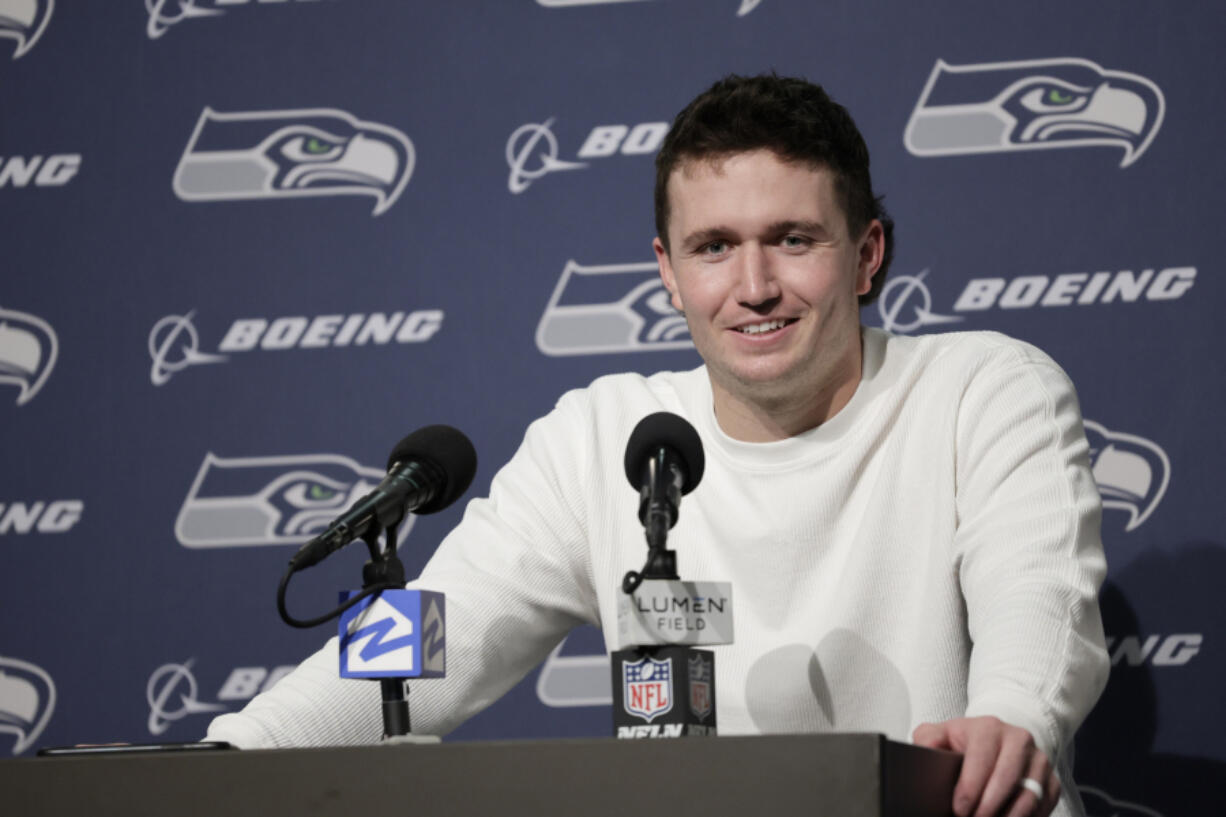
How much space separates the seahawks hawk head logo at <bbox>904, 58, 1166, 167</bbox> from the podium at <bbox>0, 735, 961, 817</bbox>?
6.32 feet

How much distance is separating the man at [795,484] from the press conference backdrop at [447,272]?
563 mm

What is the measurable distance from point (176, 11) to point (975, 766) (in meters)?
2.68

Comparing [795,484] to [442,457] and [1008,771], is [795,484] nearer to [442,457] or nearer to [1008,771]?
[442,457]

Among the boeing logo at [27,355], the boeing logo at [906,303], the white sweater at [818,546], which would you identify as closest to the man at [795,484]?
the white sweater at [818,546]

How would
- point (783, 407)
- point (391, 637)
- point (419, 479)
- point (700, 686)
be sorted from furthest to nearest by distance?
point (783, 407), point (419, 479), point (391, 637), point (700, 686)

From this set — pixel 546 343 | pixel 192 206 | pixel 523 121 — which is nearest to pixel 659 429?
pixel 546 343

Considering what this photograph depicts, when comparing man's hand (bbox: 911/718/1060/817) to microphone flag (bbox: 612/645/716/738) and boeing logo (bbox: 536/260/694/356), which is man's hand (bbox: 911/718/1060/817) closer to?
microphone flag (bbox: 612/645/716/738)

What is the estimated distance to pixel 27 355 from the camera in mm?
3125

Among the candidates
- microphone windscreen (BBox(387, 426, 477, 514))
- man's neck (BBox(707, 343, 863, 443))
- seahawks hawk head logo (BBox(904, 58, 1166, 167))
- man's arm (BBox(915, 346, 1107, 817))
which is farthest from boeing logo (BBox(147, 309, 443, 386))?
microphone windscreen (BBox(387, 426, 477, 514))

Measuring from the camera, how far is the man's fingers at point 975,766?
1207mm

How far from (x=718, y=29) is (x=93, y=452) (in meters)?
1.69

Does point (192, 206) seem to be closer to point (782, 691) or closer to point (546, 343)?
point (546, 343)

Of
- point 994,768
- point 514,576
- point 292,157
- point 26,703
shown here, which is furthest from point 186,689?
point 994,768

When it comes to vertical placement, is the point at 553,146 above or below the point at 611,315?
above
